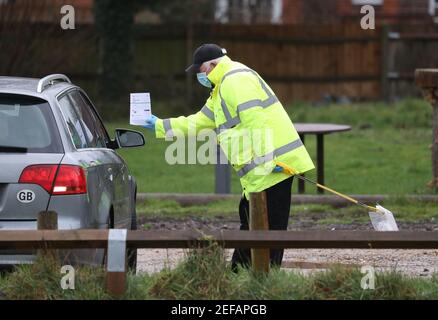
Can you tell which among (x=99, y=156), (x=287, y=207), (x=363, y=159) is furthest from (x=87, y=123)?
(x=363, y=159)

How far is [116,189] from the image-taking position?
8414 mm

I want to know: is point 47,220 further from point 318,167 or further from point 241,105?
point 318,167

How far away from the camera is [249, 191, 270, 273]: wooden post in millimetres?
7109

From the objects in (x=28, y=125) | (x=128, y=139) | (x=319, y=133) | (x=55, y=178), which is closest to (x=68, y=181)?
(x=55, y=178)

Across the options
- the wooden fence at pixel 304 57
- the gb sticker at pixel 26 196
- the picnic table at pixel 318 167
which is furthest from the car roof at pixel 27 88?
the wooden fence at pixel 304 57

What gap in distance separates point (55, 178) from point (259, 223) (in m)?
1.30

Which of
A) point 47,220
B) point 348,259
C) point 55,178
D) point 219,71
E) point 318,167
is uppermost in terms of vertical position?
point 219,71

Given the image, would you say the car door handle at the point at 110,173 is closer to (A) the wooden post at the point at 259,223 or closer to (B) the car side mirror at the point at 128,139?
(B) the car side mirror at the point at 128,139

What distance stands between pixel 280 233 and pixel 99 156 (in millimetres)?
1775

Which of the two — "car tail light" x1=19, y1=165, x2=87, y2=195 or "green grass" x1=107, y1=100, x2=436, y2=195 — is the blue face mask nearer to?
"car tail light" x1=19, y1=165, x2=87, y2=195

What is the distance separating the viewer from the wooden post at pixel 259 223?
7.11 metres

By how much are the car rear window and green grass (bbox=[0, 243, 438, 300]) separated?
30.7 inches

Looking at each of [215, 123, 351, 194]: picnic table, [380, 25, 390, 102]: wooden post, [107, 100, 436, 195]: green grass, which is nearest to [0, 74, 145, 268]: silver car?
[215, 123, 351, 194]: picnic table

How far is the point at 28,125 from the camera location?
7.41m
